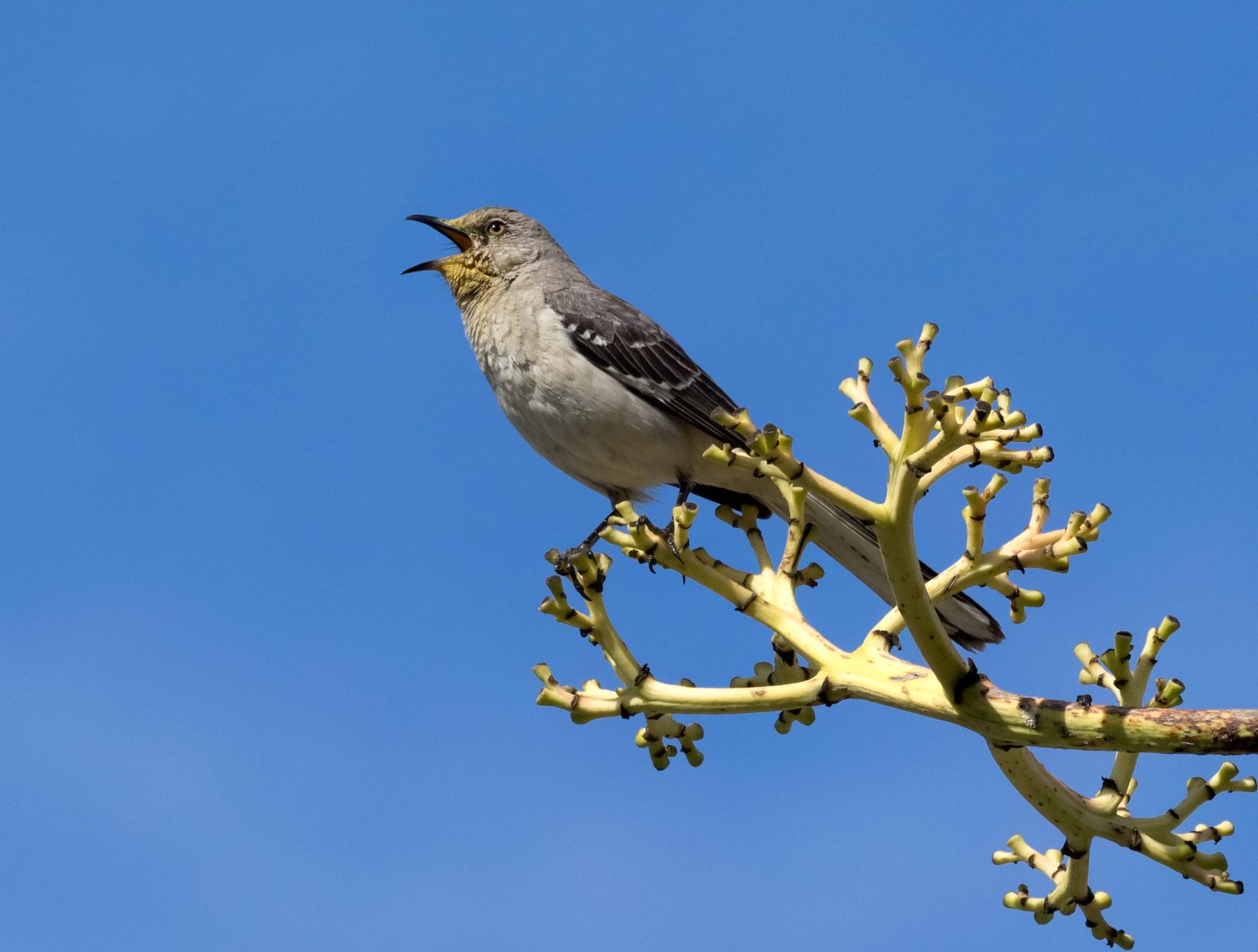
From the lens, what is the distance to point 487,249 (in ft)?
30.0

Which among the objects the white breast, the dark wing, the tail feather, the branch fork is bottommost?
the branch fork

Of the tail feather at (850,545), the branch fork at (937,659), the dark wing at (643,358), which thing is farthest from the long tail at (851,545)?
the branch fork at (937,659)

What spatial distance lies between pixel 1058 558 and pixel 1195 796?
972mm

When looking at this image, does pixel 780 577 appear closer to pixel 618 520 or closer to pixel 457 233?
pixel 618 520

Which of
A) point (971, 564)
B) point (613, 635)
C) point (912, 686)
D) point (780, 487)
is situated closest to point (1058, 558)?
point (971, 564)

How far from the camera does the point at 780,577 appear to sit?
15.0 feet

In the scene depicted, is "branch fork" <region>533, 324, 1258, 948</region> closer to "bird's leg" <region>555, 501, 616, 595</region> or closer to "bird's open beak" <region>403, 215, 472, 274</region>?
"bird's leg" <region>555, 501, 616, 595</region>

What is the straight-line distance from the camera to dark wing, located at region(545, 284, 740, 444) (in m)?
7.87

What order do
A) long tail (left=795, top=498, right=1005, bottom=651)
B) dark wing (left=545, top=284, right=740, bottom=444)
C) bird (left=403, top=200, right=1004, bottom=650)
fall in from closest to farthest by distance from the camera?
1. long tail (left=795, top=498, right=1005, bottom=651)
2. bird (left=403, top=200, right=1004, bottom=650)
3. dark wing (left=545, top=284, right=740, bottom=444)

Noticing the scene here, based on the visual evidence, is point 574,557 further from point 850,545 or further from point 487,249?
point 487,249

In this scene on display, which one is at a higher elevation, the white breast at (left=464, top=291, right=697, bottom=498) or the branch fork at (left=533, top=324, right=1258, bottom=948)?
the white breast at (left=464, top=291, right=697, bottom=498)

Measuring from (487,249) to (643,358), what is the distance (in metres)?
1.77

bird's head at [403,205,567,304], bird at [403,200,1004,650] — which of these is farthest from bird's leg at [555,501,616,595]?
bird's head at [403,205,567,304]


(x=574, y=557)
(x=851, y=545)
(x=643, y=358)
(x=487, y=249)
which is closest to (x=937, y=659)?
(x=574, y=557)
